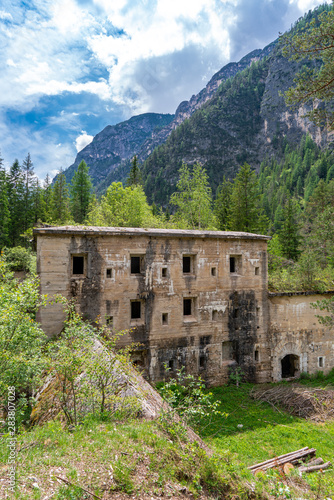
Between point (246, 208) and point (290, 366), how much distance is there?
61.0 ft

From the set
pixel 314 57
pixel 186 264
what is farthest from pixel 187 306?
pixel 314 57

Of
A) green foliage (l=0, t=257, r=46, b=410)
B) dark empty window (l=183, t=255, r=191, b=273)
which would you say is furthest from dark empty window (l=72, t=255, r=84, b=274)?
green foliage (l=0, t=257, r=46, b=410)

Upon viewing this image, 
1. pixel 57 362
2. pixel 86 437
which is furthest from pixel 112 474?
pixel 57 362

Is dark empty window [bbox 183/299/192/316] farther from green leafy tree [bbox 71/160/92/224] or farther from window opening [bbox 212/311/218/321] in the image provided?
green leafy tree [bbox 71/160/92/224]

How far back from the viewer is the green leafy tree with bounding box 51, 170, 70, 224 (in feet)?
129

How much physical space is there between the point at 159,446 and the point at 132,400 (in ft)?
5.21

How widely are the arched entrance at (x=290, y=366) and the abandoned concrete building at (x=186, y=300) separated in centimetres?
7

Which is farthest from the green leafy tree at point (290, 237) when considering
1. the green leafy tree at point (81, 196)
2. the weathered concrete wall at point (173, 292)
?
the green leafy tree at point (81, 196)

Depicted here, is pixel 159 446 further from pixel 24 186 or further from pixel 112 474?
pixel 24 186

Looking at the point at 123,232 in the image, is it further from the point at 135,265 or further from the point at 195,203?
the point at 195,203

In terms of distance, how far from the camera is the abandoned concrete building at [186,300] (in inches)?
556

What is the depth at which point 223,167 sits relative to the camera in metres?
123

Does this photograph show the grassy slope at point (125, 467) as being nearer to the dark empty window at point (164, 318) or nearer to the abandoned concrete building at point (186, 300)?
the abandoned concrete building at point (186, 300)

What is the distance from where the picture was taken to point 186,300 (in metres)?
17.0
